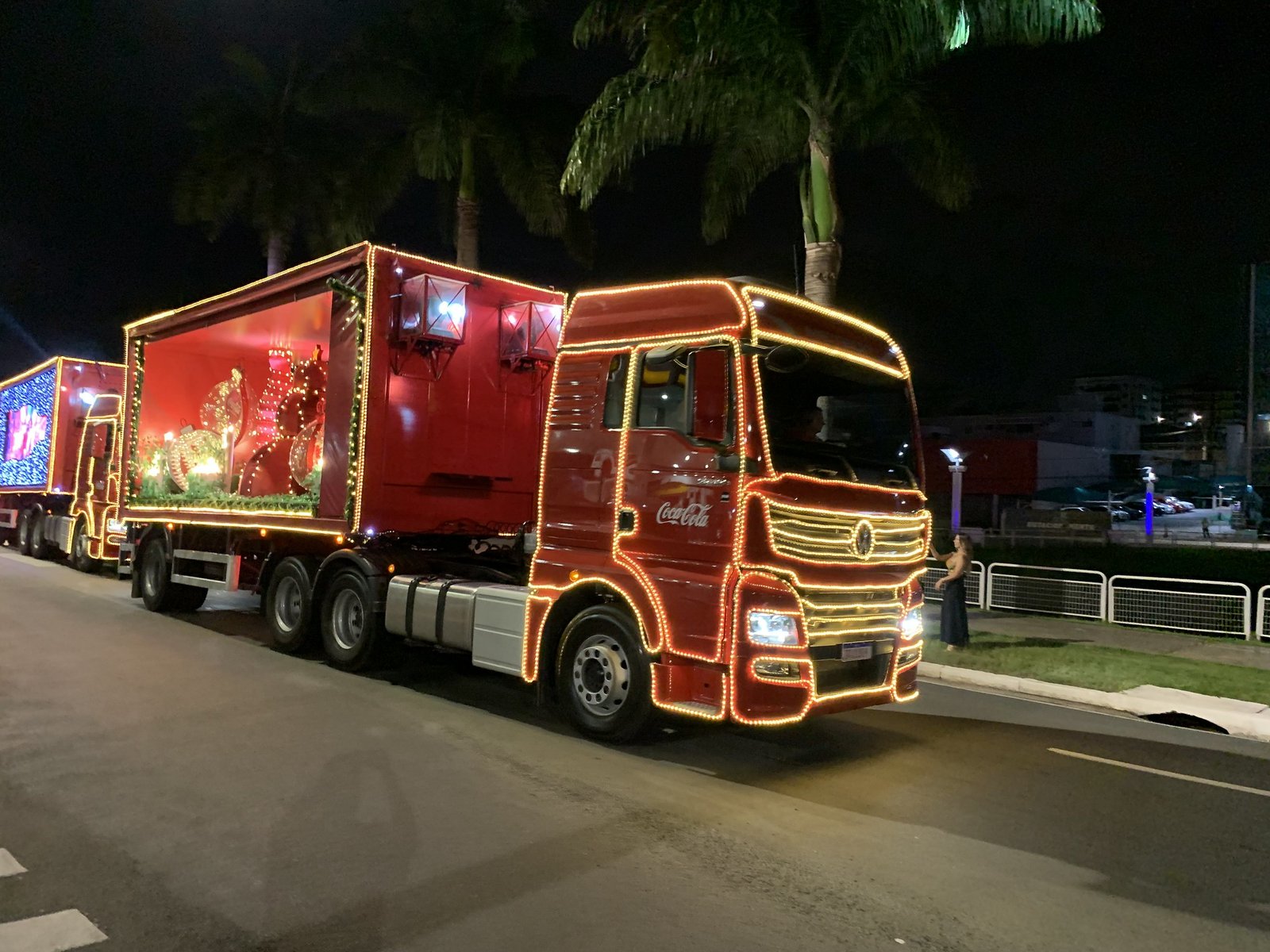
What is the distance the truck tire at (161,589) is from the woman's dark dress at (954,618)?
31.8 ft

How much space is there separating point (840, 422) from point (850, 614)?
1436 millimetres

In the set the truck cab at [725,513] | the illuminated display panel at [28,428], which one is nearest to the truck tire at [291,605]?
the truck cab at [725,513]

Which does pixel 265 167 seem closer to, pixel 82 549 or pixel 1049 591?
pixel 82 549

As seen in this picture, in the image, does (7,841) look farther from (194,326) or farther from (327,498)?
(194,326)

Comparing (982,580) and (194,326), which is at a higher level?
(194,326)

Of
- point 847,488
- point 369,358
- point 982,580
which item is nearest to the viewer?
point 847,488

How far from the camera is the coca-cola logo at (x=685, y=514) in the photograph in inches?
254

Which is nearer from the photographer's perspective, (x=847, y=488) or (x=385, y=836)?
(x=385, y=836)

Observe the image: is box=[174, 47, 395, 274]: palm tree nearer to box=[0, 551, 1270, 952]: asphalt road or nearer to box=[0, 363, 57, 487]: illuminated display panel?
box=[0, 363, 57, 487]: illuminated display panel

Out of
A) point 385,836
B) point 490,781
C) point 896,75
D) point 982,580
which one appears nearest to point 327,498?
point 490,781

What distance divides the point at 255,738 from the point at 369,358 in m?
3.72

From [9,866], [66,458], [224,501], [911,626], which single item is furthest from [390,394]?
[66,458]

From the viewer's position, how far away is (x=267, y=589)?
10.9 metres

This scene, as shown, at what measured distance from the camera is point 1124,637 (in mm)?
13984
